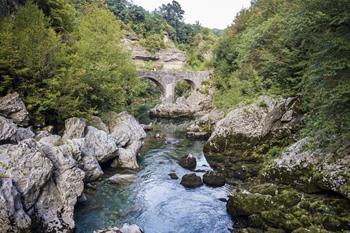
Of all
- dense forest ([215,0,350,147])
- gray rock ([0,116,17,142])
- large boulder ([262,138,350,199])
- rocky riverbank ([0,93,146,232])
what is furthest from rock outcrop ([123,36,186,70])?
large boulder ([262,138,350,199])

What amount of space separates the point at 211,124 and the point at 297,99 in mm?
12851

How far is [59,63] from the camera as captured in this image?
71.3 ft

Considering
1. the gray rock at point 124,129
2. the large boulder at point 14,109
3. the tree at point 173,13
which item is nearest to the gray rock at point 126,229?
the large boulder at point 14,109

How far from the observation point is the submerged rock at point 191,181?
64.7 ft

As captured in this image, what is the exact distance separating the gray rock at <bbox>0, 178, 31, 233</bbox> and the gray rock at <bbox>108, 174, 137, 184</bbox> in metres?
7.82

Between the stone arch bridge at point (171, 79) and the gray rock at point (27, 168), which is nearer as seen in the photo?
the gray rock at point (27, 168)

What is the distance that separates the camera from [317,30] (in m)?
14.8

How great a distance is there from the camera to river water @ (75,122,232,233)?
14.9m

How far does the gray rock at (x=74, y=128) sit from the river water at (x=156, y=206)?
3.21 meters

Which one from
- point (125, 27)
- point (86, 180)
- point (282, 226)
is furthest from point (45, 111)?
point (125, 27)

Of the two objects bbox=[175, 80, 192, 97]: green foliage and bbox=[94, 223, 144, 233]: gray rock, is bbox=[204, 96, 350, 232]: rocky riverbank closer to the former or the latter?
bbox=[94, 223, 144, 233]: gray rock

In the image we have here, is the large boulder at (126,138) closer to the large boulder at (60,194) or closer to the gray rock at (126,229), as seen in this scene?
the large boulder at (60,194)

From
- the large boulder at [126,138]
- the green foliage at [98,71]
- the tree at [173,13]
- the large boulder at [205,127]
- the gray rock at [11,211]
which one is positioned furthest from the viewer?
the tree at [173,13]

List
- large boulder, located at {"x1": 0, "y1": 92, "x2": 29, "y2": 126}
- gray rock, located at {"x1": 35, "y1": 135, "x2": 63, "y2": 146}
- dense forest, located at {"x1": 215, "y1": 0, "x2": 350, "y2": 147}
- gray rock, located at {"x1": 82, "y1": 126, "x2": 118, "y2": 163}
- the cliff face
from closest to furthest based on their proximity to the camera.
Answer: dense forest, located at {"x1": 215, "y1": 0, "x2": 350, "y2": 147}, gray rock, located at {"x1": 35, "y1": 135, "x2": 63, "y2": 146}, large boulder, located at {"x1": 0, "y1": 92, "x2": 29, "y2": 126}, gray rock, located at {"x1": 82, "y1": 126, "x2": 118, "y2": 163}, the cliff face
